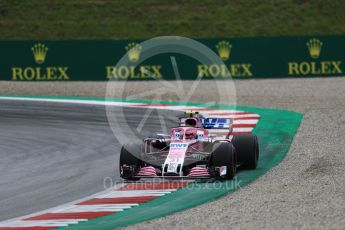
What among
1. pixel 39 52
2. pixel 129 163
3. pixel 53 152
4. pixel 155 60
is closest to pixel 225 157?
pixel 129 163

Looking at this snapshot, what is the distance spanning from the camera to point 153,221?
35.8 feet

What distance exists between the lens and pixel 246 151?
14758 mm

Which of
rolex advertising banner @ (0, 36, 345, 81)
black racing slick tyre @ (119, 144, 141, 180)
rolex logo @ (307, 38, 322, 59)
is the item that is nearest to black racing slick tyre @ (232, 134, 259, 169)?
black racing slick tyre @ (119, 144, 141, 180)

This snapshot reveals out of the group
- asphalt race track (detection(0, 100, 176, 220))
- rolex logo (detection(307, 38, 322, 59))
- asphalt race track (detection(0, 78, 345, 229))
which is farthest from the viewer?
rolex logo (detection(307, 38, 322, 59))

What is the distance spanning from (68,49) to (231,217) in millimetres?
23826

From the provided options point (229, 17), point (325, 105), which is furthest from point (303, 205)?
point (229, 17)

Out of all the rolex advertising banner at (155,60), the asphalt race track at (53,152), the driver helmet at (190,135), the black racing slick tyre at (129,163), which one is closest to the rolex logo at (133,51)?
the rolex advertising banner at (155,60)

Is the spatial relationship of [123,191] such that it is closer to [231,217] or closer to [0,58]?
[231,217]

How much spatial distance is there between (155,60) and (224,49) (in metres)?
2.76

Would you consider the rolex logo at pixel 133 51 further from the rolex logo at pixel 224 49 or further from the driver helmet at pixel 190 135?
the driver helmet at pixel 190 135

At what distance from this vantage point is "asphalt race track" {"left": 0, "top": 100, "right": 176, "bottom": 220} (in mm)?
13227

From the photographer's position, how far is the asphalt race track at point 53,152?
13.2m

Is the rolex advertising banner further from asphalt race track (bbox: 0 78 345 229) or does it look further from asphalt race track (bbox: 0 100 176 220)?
asphalt race track (bbox: 0 100 176 220)

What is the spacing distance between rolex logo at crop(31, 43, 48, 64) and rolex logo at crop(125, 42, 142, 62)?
10.5 feet
